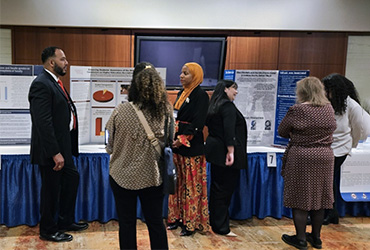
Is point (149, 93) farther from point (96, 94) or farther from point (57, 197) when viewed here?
point (96, 94)

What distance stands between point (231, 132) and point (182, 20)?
247 centimetres

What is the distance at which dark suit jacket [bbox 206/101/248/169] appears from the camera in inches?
111

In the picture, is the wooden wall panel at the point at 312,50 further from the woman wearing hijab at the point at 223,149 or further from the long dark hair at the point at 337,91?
the woman wearing hijab at the point at 223,149

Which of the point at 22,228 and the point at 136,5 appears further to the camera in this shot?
the point at 136,5

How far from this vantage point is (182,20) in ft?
15.7

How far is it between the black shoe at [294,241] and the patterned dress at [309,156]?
321 millimetres

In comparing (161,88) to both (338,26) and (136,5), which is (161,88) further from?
(338,26)

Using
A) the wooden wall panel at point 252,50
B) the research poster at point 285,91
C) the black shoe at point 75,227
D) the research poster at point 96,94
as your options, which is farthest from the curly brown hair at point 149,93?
the wooden wall panel at point 252,50

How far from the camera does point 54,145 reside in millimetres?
2562

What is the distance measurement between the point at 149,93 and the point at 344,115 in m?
1.99

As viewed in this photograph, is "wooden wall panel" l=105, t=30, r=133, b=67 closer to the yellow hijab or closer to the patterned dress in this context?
the yellow hijab

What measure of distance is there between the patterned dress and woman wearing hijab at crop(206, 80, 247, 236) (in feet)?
1.29

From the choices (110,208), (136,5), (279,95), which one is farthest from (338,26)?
(110,208)

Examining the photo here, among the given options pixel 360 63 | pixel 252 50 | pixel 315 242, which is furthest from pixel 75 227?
pixel 360 63
